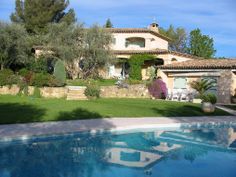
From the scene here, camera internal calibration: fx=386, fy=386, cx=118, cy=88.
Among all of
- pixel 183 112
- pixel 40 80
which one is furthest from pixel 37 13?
pixel 183 112

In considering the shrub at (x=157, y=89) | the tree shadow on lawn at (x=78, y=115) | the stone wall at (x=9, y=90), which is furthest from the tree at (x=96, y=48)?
the tree shadow on lawn at (x=78, y=115)

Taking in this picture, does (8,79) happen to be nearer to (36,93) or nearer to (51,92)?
(36,93)

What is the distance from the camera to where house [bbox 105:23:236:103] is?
113 feet

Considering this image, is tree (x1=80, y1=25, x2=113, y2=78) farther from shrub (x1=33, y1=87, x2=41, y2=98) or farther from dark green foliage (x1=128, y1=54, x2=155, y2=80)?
shrub (x1=33, y1=87, x2=41, y2=98)

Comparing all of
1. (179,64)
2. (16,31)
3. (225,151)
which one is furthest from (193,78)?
(225,151)

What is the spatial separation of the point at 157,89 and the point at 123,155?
22.7 metres

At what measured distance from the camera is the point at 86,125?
17.4m

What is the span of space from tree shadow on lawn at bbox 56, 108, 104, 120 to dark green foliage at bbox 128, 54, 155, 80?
19695 mm

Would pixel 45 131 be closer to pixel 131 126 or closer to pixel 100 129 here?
pixel 100 129

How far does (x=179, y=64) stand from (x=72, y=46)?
10738 millimetres

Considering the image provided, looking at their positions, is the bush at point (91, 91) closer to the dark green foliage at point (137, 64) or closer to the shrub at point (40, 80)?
the shrub at point (40, 80)

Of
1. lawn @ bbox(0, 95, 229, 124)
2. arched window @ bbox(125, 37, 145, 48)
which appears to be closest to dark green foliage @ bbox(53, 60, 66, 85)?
lawn @ bbox(0, 95, 229, 124)

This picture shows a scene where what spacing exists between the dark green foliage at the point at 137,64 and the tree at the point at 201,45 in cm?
2922

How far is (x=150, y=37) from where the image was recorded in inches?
1877
